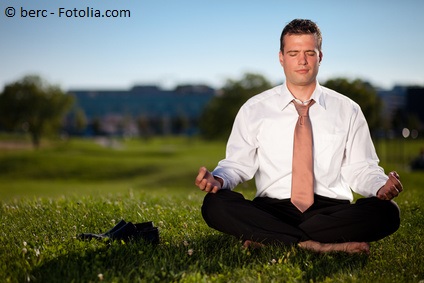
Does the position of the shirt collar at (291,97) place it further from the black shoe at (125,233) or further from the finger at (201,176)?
the black shoe at (125,233)

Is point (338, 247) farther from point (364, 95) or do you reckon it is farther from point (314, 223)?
A: point (364, 95)

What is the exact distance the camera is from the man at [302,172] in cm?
523

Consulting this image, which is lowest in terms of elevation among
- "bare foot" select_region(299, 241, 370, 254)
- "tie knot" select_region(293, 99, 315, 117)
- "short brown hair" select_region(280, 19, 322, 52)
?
"bare foot" select_region(299, 241, 370, 254)

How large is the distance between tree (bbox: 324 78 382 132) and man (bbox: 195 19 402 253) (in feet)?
98.7

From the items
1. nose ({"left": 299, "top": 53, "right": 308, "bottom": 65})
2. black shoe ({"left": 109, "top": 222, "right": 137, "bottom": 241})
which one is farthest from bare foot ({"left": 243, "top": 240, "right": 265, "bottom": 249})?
nose ({"left": 299, "top": 53, "right": 308, "bottom": 65})

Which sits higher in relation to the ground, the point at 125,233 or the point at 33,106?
the point at 125,233

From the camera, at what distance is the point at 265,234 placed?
5.29m

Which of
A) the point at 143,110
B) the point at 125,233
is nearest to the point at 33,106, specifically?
the point at 125,233

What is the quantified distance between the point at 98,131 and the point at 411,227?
5384 inches

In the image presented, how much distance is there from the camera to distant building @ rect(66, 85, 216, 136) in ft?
440

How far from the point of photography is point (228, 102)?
5928cm

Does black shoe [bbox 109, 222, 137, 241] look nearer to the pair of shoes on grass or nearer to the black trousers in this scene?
the pair of shoes on grass

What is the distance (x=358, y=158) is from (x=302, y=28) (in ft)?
4.64

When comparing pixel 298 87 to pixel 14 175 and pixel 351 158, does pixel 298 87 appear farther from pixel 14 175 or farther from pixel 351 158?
pixel 14 175
